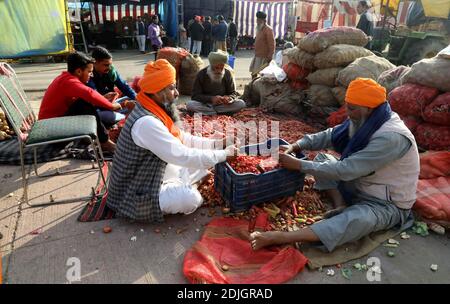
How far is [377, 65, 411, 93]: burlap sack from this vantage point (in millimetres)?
4535

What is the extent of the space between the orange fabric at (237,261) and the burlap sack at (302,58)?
3980 millimetres

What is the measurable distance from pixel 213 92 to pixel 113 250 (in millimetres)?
3699

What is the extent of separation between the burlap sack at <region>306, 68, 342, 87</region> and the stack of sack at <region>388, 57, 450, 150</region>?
1.37 metres

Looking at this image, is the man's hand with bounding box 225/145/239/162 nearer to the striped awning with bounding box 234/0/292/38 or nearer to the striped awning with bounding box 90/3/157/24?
the striped awning with bounding box 90/3/157/24

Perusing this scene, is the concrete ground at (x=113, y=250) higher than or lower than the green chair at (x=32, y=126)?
lower

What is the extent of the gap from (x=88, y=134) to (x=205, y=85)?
293cm

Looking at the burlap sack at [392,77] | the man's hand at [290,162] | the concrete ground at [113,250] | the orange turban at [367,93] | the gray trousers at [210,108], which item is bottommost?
the concrete ground at [113,250]

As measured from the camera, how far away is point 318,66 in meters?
5.75

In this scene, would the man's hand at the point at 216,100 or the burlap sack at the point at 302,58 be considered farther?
the burlap sack at the point at 302,58

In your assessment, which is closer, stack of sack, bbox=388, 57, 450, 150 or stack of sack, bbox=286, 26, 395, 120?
stack of sack, bbox=388, 57, 450, 150

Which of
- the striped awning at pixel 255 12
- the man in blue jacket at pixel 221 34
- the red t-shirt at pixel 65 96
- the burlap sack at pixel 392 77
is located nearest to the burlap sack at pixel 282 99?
the burlap sack at pixel 392 77

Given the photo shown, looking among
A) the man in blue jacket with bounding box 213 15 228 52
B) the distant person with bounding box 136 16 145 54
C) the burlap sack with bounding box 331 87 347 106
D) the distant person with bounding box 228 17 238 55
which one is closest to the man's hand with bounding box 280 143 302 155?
the burlap sack with bounding box 331 87 347 106

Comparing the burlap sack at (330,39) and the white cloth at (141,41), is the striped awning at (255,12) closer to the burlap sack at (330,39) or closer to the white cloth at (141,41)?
the white cloth at (141,41)

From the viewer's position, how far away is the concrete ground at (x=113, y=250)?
2404mm
